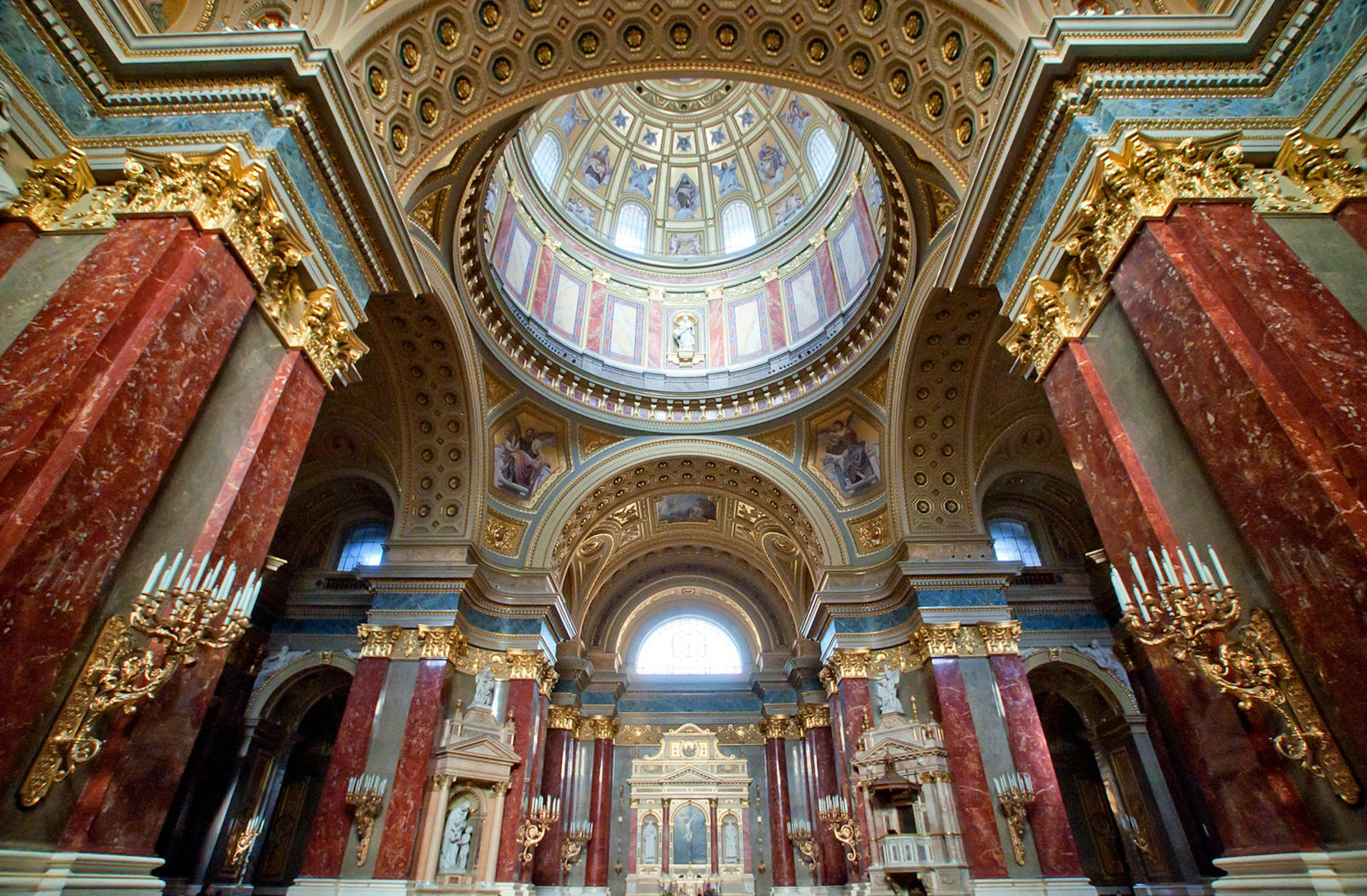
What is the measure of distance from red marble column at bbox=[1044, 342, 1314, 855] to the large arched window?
16.2 meters

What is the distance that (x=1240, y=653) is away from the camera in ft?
15.4

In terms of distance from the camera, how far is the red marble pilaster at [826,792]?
16.3m

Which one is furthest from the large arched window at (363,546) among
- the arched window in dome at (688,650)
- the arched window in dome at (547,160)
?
the arched window in dome at (547,160)

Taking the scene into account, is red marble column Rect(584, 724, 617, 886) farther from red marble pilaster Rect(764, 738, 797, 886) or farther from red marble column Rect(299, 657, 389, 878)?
red marble column Rect(299, 657, 389, 878)

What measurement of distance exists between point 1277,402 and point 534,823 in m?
15.0

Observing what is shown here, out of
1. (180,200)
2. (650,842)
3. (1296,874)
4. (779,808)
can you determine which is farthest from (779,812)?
(180,200)

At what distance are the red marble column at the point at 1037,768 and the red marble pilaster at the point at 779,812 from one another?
8.73 meters

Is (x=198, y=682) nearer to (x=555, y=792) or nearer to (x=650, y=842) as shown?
(x=555, y=792)

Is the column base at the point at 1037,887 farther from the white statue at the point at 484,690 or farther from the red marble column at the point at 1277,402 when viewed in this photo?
the white statue at the point at 484,690

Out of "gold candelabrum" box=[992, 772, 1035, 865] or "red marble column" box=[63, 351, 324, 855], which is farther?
"gold candelabrum" box=[992, 772, 1035, 865]

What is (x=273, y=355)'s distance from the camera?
688 cm

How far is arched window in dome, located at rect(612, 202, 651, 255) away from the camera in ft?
72.0

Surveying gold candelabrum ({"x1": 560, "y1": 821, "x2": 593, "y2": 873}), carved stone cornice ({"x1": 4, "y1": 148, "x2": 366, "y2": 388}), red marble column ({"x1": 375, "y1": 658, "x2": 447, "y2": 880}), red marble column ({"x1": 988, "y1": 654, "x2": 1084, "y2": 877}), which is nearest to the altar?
gold candelabrum ({"x1": 560, "y1": 821, "x2": 593, "y2": 873})

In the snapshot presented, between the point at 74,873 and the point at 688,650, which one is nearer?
the point at 74,873
